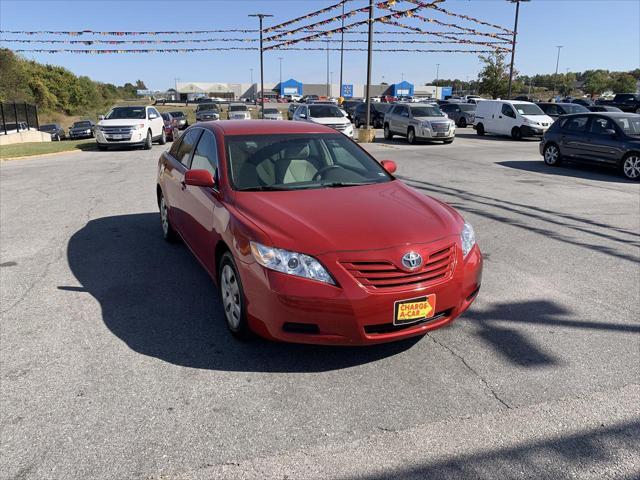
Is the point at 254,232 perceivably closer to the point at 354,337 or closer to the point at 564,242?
the point at 354,337

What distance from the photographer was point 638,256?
6.11 m

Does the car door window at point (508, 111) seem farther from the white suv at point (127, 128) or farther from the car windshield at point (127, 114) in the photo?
the car windshield at point (127, 114)

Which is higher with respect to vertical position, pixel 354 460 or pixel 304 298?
pixel 304 298

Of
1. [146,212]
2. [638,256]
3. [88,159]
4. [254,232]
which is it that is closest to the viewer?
[254,232]

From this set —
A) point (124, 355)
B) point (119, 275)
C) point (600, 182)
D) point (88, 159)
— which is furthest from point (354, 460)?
point (88, 159)

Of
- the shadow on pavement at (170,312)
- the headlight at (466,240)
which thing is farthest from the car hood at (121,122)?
the headlight at (466,240)

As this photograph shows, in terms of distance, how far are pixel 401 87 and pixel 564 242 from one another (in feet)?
297

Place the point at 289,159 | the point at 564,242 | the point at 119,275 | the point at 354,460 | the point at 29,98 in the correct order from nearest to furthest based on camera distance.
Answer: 1. the point at 354,460
2. the point at 289,159
3. the point at 119,275
4. the point at 564,242
5. the point at 29,98

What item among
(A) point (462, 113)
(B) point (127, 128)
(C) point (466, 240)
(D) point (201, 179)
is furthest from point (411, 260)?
(A) point (462, 113)

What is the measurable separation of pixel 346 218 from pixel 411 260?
606mm

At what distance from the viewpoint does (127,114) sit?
19891mm

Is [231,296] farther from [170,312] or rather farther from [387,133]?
[387,133]

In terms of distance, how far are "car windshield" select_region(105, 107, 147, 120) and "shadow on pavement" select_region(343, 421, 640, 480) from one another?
19548 mm

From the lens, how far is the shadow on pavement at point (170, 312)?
3678 mm
